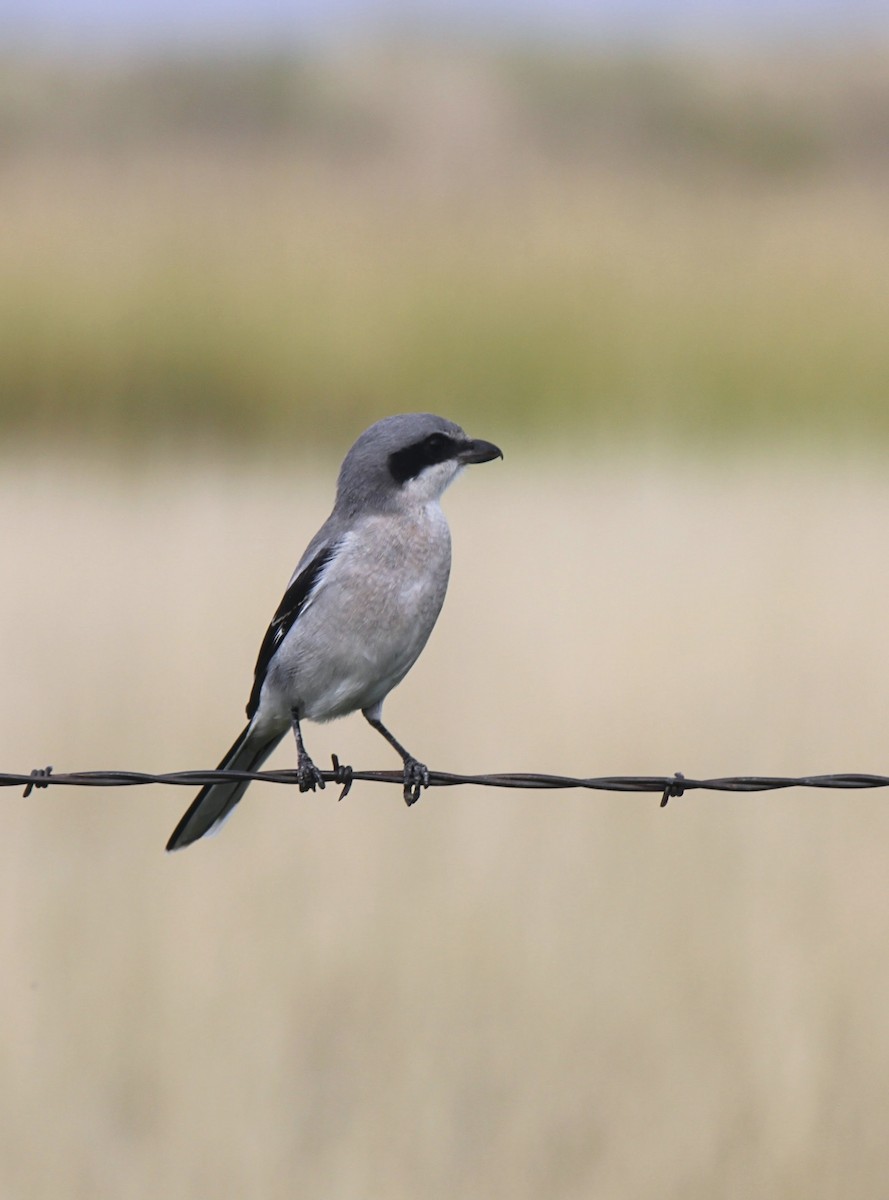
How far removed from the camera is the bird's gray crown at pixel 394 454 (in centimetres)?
347

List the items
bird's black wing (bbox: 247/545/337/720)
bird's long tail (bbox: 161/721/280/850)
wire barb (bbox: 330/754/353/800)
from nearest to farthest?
wire barb (bbox: 330/754/353/800)
bird's long tail (bbox: 161/721/280/850)
bird's black wing (bbox: 247/545/337/720)

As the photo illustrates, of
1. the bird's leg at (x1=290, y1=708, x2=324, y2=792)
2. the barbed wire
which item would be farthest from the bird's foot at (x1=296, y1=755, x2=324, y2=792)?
the barbed wire

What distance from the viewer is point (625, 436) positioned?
38.6 feet

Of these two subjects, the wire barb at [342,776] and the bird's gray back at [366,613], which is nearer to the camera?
the wire barb at [342,776]

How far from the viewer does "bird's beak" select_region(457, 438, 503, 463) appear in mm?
3506

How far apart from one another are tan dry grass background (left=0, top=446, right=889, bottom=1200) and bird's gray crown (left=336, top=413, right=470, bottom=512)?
75.8 inches

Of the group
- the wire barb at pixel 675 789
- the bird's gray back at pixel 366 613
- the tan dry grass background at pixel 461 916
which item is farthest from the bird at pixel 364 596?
the tan dry grass background at pixel 461 916

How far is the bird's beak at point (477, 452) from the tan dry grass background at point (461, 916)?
198 cm

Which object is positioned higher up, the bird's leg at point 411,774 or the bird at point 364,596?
the bird at point 364,596

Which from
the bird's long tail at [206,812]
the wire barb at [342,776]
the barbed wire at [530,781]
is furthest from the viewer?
the bird's long tail at [206,812]

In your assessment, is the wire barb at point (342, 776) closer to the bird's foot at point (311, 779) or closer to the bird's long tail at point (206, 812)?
the bird's foot at point (311, 779)

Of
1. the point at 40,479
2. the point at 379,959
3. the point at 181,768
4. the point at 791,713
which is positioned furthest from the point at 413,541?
the point at 40,479

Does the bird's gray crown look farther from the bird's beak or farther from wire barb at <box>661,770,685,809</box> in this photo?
wire barb at <box>661,770,685,809</box>

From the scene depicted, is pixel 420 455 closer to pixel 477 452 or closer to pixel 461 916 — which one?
pixel 477 452
